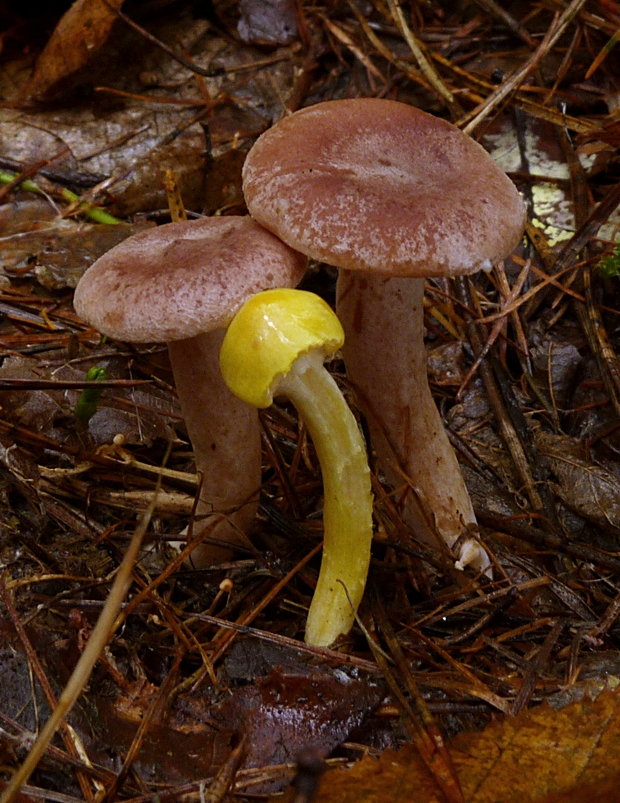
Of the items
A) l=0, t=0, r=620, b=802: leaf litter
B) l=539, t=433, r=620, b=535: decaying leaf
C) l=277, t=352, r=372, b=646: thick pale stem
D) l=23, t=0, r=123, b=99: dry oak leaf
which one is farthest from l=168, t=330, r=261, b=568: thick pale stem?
l=23, t=0, r=123, b=99: dry oak leaf

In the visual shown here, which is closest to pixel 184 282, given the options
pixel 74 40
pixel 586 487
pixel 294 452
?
pixel 294 452

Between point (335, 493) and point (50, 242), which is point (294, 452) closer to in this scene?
point (335, 493)

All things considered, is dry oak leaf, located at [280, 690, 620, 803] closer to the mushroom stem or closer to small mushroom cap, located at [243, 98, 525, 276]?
the mushroom stem

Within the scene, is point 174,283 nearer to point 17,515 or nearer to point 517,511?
point 17,515

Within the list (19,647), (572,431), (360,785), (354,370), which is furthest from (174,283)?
(572,431)

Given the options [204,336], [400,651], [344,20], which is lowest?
[400,651]

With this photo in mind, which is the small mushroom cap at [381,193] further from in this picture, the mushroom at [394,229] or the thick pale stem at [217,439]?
the thick pale stem at [217,439]
